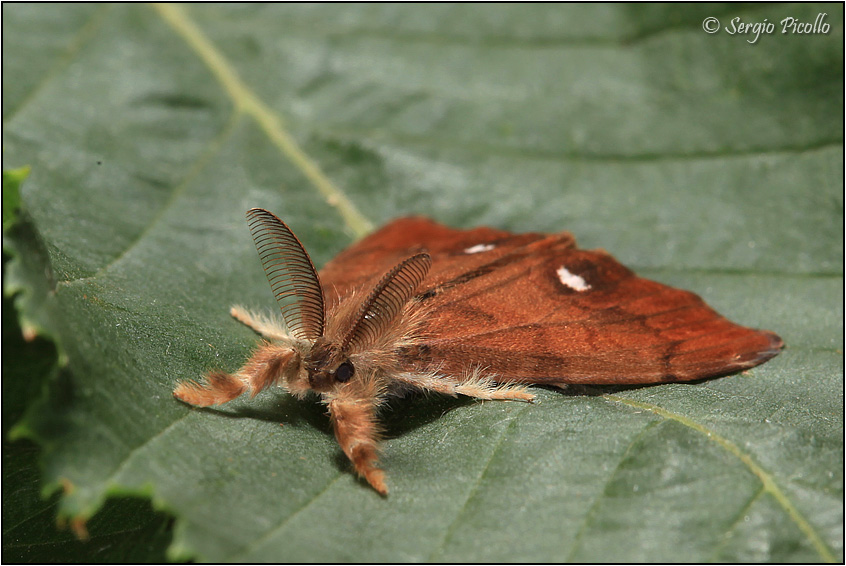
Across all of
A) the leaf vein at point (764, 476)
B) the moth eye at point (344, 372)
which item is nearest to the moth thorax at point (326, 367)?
the moth eye at point (344, 372)

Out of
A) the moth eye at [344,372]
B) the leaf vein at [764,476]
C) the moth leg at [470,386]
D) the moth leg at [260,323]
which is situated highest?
the moth leg at [260,323]

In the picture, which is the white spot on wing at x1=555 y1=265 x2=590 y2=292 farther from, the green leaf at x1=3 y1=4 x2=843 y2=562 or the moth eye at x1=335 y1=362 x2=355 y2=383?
the moth eye at x1=335 y1=362 x2=355 y2=383

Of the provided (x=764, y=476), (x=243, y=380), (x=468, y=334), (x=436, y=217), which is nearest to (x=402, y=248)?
(x=436, y=217)

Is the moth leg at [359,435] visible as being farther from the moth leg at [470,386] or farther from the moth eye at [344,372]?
the moth leg at [470,386]

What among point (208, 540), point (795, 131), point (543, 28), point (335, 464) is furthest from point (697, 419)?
point (543, 28)

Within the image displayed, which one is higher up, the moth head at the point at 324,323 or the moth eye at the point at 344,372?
the moth head at the point at 324,323

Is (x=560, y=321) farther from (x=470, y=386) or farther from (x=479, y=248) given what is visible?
(x=479, y=248)
